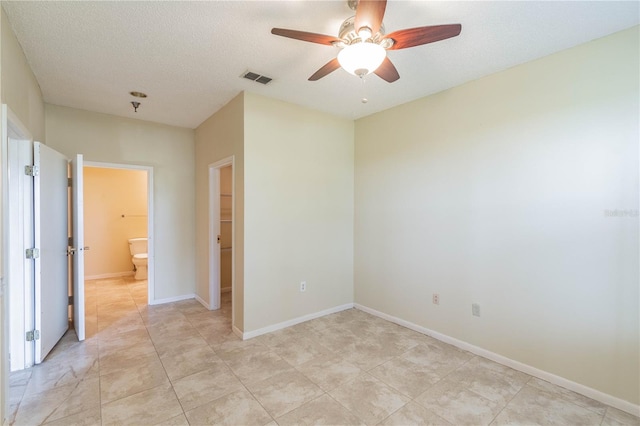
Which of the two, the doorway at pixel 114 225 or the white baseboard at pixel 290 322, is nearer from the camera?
the white baseboard at pixel 290 322

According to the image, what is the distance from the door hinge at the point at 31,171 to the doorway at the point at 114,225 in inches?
106

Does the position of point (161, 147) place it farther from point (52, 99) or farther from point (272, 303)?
point (272, 303)

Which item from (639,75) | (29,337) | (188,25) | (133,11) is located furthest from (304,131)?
(29,337)

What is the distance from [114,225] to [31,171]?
3.51 meters

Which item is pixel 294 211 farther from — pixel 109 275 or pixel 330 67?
pixel 109 275

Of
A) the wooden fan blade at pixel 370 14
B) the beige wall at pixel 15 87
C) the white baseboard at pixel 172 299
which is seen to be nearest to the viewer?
the wooden fan blade at pixel 370 14

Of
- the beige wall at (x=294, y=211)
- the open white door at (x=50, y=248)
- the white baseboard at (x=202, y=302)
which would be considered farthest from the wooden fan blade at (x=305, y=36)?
the white baseboard at (x=202, y=302)

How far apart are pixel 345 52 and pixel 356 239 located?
2744 millimetres

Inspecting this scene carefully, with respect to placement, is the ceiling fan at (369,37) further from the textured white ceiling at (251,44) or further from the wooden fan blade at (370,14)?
the textured white ceiling at (251,44)

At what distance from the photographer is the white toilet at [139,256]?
5309mm

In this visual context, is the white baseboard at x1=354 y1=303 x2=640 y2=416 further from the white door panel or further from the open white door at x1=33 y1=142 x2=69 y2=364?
the open white door at x1=33 y1=142 x2=69 y2=364

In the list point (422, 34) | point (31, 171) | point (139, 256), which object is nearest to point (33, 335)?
point (31, 171)

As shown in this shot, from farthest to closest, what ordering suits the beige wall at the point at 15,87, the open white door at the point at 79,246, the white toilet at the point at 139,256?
the white toilet at the point at 139,256
the open white door at the point at 79,246
the beige wall at the point at 15,87

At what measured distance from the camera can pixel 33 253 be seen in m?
2.51
